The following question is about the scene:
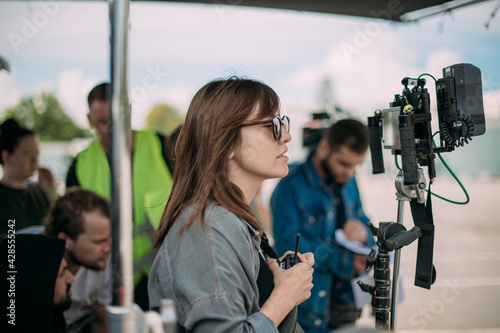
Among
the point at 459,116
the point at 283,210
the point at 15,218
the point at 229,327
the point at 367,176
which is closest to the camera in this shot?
the point at 229,327

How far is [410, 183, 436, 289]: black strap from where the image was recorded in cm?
149

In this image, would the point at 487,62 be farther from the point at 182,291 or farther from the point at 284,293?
the point at 182,291

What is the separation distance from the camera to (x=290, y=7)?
2379 millimetres

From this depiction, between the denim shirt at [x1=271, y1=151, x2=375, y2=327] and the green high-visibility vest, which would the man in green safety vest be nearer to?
the green high-visibility vest

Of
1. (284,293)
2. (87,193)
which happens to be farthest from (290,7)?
(284,293)

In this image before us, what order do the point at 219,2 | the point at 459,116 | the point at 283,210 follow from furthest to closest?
the point at 283,210 → the point at 219,2 → the point at 459,116

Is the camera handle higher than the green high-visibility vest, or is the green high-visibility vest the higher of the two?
the green high-visibility vest

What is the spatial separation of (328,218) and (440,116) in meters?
1.31

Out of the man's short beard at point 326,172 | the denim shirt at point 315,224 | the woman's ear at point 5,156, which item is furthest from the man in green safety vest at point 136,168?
the man's short beard at point 326,172

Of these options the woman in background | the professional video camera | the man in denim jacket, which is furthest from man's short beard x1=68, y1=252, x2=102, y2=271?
the professional video camera

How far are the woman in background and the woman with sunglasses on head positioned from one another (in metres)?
1.55

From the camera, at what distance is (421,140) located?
149 cm

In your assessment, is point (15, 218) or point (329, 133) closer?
point (15, 218)

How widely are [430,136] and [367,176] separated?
74.1 feet
